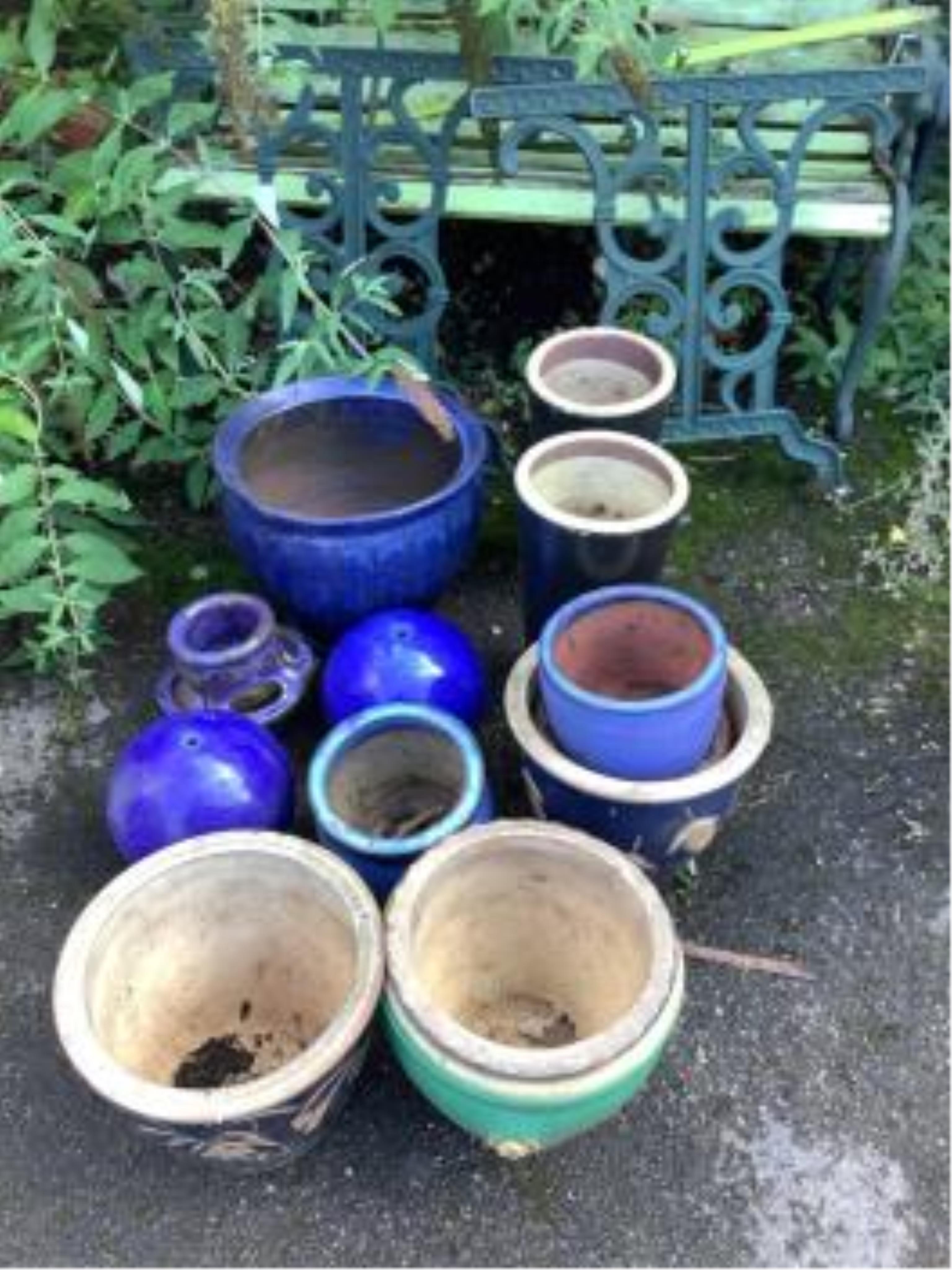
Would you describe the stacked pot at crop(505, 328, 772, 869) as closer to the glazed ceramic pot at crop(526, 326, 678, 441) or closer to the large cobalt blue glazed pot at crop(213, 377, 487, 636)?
the glazed ceramic pot at crop(526, 326, 678, 441)

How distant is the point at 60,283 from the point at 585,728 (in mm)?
1183

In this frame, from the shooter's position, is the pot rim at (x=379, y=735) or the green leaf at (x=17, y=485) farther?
the green leaf at (x=17, y=485)

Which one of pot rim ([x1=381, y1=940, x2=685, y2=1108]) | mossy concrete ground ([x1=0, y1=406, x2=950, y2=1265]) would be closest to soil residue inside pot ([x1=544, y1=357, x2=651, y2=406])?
mossy concrete ground ([x1=0, y1=406, x2=950, y2=1265])

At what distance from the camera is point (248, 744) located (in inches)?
88.2

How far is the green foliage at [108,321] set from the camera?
2.48 metres

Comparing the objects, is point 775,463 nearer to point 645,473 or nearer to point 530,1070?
point 645,473

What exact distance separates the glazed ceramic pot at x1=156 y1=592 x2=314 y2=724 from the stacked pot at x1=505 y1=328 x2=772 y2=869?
1.37ft

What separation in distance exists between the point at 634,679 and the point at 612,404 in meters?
0.56

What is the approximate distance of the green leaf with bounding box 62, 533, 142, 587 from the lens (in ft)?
8.30

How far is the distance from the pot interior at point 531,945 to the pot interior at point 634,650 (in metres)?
0.33

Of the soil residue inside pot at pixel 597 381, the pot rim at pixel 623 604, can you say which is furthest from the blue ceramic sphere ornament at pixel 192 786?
the soil residue inside pot at pixel 597 381

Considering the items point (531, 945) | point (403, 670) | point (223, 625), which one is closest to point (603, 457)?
point (403, 670)

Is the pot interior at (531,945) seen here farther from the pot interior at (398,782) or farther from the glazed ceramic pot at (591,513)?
the glazed ceramic pot at (591,513)

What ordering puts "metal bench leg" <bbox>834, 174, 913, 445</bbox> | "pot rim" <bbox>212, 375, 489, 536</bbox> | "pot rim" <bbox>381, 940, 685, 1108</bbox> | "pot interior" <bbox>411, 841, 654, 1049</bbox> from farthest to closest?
"metal bench leg" <bbox>834, 174, 913, 445</bbox>, "pot rim" <bbox>212, 375, 489, 536</bbox>, "pot interior" <bbox>411, 841, 654, 1049</bbox>, "pot rim" <bbox>381, 940, 685, 1108</bbox>
